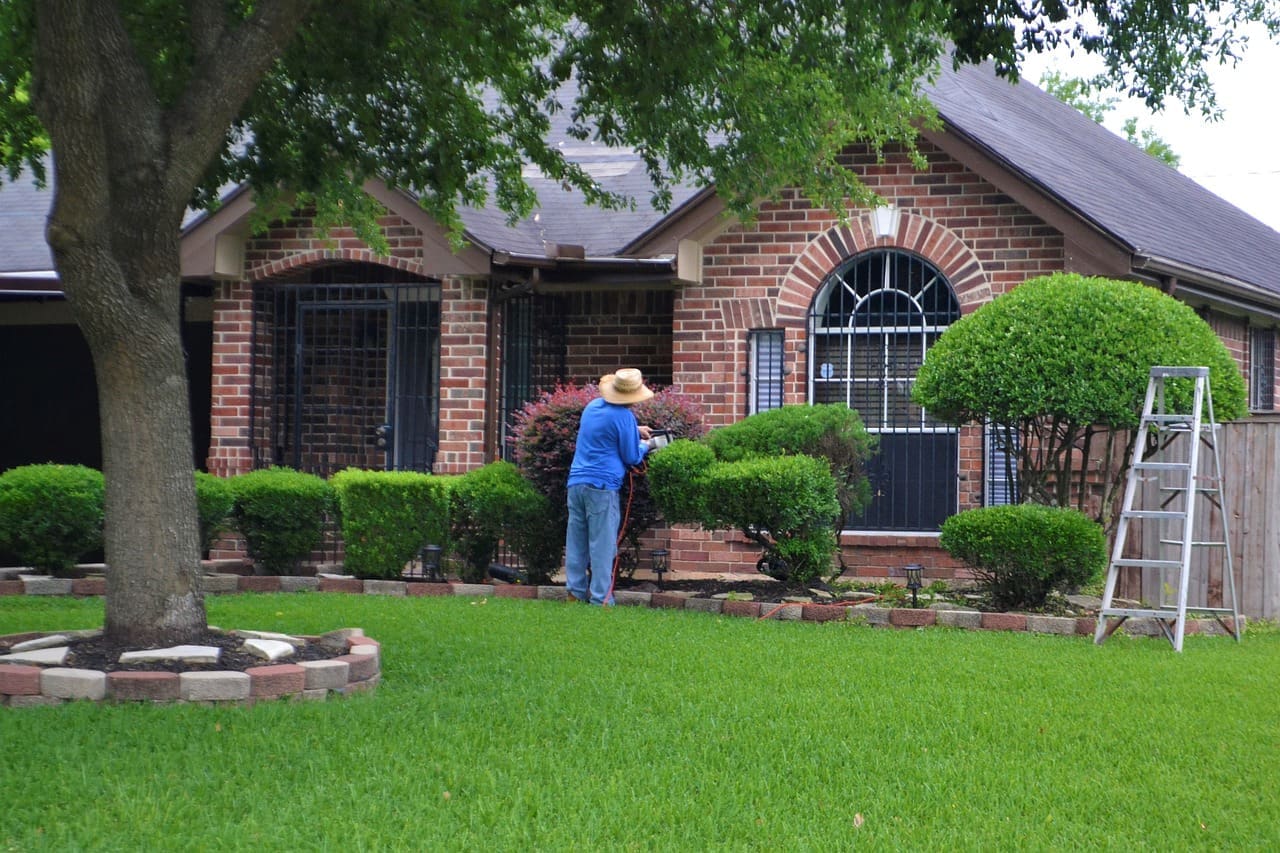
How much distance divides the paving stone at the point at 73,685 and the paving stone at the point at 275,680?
24.4 inches

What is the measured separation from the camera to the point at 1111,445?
10.9 metres

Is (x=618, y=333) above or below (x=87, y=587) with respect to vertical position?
above

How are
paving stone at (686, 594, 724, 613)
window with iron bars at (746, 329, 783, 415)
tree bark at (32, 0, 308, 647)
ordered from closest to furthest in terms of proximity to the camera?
tree bark at (32, 0, 308, 647), paving stone at (686, 594, 724, 613), window with iron bars at (746, 329, 783, 415)

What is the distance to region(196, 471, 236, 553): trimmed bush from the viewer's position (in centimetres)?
1187

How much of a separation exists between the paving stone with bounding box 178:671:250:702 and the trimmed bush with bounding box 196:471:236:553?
562cm

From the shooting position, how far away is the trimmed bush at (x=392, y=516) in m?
12.1

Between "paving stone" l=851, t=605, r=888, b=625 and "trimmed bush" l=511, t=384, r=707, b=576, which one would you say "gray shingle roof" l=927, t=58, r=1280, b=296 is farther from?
"paving stone" l=851, t=605, r=888, b=625

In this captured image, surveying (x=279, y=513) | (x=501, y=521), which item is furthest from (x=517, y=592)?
(x=279, y=513)

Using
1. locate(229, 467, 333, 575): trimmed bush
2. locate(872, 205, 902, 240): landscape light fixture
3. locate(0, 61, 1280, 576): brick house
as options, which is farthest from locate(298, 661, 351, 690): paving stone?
locate(872, 205, 902, 240): landscape light fixture

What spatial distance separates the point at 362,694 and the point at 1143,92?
540 centimetres

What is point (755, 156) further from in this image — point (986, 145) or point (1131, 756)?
point (1131, 756)

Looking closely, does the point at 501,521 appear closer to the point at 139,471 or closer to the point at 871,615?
the point at 871,615

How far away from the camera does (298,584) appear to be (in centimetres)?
1206

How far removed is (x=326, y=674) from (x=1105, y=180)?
12590 mm
